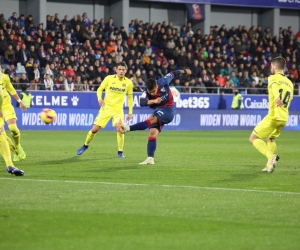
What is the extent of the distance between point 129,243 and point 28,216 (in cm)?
185

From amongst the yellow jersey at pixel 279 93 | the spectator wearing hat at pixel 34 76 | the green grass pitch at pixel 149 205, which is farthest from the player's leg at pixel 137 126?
the spectator wearing hat at pixel 34 76

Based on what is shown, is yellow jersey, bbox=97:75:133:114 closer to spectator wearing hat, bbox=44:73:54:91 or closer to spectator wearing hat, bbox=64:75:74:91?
spectator wearing hat, bbox=44:73:54:91

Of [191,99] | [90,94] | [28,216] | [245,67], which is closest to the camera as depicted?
[28,216]

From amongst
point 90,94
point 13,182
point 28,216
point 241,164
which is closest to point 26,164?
point 13,182

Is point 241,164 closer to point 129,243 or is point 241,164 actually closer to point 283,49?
point 129,243

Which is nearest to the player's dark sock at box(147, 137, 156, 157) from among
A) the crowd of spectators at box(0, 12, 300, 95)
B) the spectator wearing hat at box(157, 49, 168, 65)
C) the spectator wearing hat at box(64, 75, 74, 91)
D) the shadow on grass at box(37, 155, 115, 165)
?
the shadow on grass at box(37, 155, 115, 165)

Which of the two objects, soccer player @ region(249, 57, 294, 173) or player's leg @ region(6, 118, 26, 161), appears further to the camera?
player's leg @ region(6, 118, 26, 161)

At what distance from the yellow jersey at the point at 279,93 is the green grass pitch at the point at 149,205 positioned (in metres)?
1.19

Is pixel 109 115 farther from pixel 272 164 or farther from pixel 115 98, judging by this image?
pixel 272 164

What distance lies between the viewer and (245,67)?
4428 cm

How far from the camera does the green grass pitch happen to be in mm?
7379

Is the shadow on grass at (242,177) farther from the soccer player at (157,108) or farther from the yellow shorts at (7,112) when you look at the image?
the yellow shorts at (7,112)

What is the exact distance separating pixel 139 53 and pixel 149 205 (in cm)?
2993

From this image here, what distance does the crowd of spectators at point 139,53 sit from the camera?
35.4 meters
